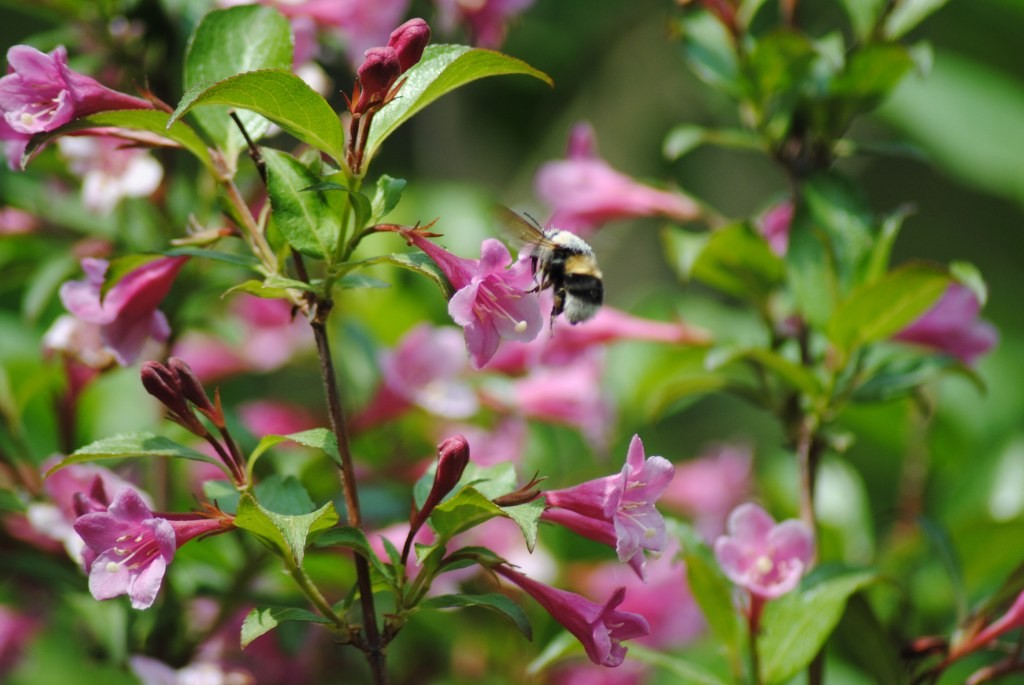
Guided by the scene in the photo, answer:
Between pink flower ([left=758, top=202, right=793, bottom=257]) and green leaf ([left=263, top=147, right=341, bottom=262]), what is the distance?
0.77 m

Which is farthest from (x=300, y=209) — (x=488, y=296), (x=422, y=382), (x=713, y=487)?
(x=713, y=487)

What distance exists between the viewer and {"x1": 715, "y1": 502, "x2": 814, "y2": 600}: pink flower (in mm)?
1312

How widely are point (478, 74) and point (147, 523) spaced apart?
18.3 inches

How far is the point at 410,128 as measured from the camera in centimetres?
420

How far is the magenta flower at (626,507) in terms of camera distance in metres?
1.07

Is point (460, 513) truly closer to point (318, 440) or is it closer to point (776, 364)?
point (318, 440)

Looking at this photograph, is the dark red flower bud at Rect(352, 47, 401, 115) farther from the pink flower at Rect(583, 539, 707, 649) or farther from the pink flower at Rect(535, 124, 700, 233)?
the pink flower at Rect(583, 539, 707, 649)

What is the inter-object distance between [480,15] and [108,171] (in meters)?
0.58

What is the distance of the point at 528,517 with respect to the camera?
1.00 m

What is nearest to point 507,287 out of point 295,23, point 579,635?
point 579,635

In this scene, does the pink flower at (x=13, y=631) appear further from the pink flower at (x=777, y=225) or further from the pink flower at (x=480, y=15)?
the pink flower at (x=777, y=225)

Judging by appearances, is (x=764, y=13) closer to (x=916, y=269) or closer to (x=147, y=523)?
(x=916, y=269)

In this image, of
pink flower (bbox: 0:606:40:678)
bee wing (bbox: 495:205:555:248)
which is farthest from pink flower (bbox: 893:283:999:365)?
pink flower (bbox: 0:606:40:678)

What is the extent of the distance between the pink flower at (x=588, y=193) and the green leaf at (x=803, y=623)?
69 centimetres
